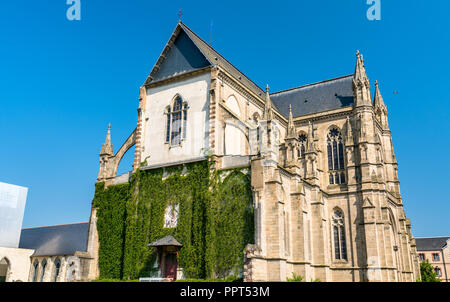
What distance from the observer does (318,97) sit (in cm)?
→ 4575

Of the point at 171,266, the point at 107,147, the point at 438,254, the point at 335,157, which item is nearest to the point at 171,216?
the point at 171,266

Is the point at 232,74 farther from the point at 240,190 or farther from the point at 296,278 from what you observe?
the point at 296,278

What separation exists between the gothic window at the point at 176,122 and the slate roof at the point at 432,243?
64.0 m

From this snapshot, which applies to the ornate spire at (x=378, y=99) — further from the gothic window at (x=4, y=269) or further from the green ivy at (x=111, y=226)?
the gothic window at (x=4, y=269)

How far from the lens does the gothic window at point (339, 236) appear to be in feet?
118

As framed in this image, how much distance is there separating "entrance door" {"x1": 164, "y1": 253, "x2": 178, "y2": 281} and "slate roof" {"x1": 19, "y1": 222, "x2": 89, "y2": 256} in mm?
21162

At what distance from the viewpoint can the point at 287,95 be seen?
4928cm

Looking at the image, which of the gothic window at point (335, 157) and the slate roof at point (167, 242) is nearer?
the slate roof at point (167, 242)

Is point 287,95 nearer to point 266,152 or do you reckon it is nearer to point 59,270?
point 266,152

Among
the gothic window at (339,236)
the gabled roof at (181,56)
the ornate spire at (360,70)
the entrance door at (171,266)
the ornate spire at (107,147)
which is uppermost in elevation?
the ornate spire at (360,70)

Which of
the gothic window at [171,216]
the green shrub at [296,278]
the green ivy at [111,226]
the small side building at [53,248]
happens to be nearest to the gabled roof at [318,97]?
the green shrub at [296,278]

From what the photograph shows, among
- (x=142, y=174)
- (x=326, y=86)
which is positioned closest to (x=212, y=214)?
(x=142, y=174)

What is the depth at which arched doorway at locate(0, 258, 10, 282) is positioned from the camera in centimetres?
4398

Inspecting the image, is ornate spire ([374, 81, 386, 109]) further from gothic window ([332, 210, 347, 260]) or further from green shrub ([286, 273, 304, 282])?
green shrub ([286, 273, 304, 282])
